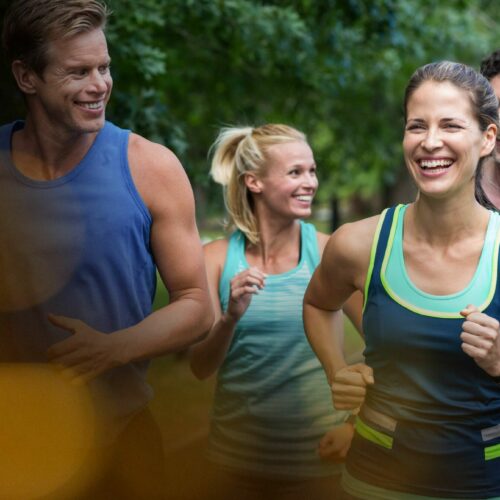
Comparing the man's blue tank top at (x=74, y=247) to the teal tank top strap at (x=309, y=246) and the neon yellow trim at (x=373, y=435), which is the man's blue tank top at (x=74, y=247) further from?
the teal tank top strap at (x=309, y=246)

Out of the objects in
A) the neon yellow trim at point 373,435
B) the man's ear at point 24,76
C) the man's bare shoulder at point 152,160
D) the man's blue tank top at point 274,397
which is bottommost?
the man's blue tank top at point 274,397

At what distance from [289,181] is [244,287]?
2.19ft

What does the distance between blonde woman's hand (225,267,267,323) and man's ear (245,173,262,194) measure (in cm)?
65

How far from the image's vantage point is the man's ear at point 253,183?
3.41 metres

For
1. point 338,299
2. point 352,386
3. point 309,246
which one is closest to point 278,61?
point 309,246

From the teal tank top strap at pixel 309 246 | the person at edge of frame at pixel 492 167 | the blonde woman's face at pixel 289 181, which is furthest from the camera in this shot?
the blonde woman's face at pixel 289 181

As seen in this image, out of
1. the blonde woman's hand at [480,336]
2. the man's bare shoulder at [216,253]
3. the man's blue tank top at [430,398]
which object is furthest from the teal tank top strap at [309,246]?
the blonde woman's hand at [480,336]

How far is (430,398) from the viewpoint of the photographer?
2.09 m

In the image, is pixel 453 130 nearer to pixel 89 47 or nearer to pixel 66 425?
pixel 89 47

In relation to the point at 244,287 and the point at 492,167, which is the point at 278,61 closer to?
the point at 492,167

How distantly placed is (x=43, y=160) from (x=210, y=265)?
3.38 feet

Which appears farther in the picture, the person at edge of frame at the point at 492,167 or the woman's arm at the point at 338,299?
the person at edge of frame at the point at 492,167

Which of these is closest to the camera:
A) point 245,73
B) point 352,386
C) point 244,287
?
point 352,386

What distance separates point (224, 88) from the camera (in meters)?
7.45
